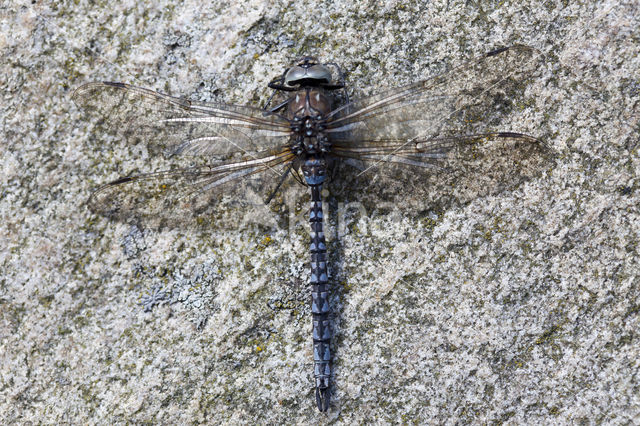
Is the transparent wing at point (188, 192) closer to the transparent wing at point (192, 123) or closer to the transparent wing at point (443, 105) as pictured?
the transparent wing at point (192, 123)

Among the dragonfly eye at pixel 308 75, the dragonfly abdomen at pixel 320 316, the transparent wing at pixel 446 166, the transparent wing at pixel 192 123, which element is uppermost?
the dragonfly eye at pixel 308 75

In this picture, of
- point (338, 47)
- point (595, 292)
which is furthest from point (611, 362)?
point (338, 47)

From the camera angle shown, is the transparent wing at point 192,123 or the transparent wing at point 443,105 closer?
the transparent wing at point 443,105

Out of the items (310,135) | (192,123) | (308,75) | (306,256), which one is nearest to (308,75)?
(308,75)

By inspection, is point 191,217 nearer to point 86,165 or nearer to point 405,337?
point 86,165

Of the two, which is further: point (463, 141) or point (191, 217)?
point (191, 217)

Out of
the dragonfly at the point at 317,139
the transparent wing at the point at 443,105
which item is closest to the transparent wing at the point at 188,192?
the dragonfly at the point at 317,139

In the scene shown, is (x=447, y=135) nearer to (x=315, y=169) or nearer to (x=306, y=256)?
(x=315, y=169)
